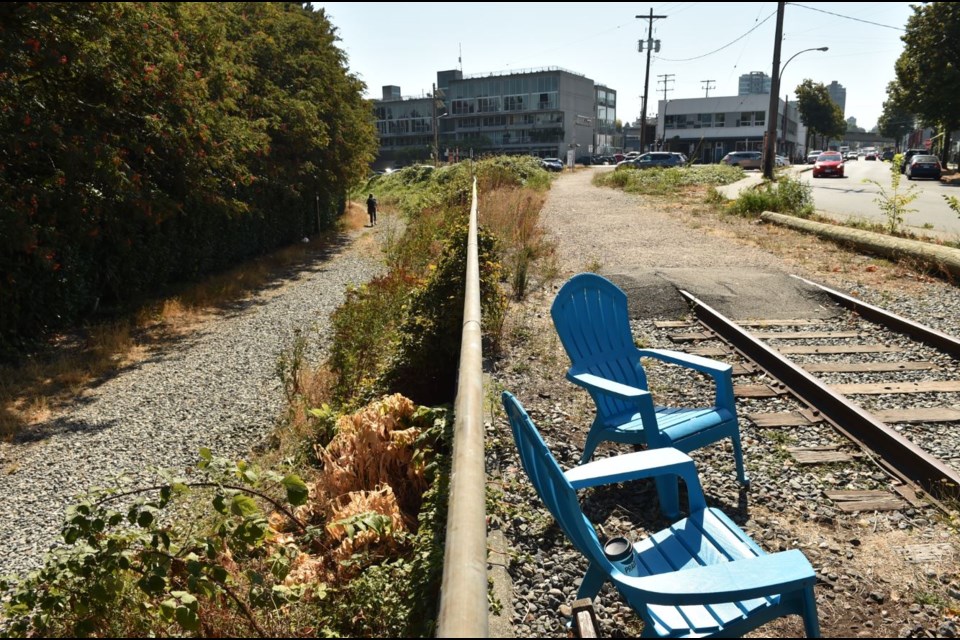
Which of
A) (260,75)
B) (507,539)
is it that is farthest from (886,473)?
(260,75)

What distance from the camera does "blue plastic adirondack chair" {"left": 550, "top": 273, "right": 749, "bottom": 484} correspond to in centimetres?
420

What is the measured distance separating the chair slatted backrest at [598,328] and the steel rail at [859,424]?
1.77 meters

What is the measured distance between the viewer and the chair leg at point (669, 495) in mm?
3980

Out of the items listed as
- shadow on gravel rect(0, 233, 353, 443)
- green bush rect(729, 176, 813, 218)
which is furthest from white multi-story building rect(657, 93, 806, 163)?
shadow on gravel rect(0, 233, 353, 443)

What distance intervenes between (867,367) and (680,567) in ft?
16.9

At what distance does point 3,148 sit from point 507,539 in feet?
33.6

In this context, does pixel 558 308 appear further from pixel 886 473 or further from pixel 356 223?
pixel 356 223

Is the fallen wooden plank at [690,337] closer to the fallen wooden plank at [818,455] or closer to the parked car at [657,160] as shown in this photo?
the fallen wooden plank at [818,455]

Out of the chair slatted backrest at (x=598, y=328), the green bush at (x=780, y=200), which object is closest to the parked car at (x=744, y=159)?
the green bush at (x=780, y=200)

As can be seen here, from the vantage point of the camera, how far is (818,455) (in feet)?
16.4

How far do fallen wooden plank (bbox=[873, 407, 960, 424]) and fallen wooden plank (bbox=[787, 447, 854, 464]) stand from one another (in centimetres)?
87

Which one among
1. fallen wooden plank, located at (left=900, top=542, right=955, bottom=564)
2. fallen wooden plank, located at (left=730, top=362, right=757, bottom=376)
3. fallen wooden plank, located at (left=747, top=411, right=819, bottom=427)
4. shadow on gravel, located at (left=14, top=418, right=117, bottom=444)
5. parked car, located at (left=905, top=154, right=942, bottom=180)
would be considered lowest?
shadow on gravel, located at (left=14, top=418, right=117, bottom=444)

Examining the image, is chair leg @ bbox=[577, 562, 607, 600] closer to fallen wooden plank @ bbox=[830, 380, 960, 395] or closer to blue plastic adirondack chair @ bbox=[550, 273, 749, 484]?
blue plastic adirondack chair @ bbox=[550, 273, 749, 484]

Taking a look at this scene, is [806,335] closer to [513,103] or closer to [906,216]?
[906,216]
